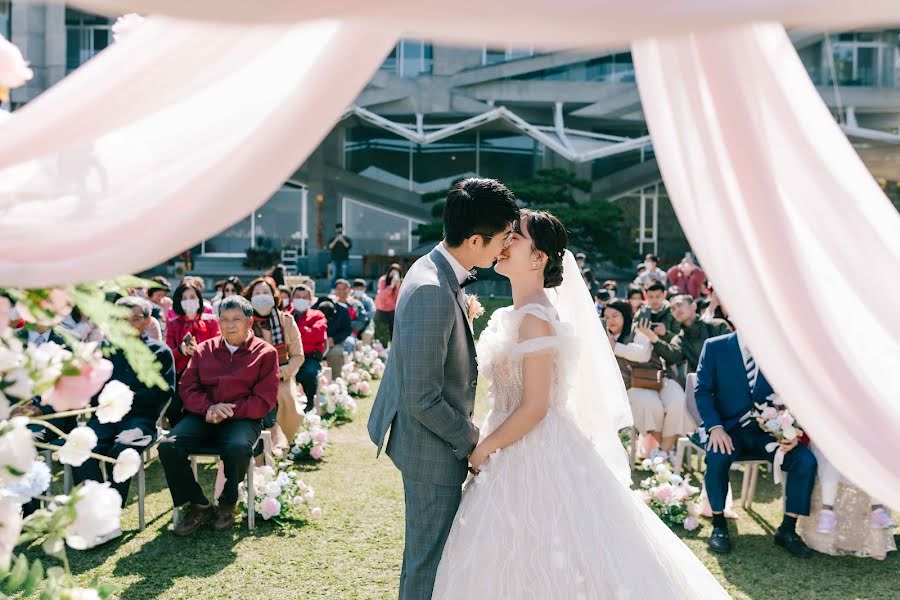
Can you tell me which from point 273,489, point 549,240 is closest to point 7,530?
point 549,240

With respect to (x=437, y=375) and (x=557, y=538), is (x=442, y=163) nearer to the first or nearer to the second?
(x=437, y=375)

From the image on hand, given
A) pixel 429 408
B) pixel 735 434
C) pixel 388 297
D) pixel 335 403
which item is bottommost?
pixel 335 403

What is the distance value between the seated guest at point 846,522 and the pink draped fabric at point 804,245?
378cm

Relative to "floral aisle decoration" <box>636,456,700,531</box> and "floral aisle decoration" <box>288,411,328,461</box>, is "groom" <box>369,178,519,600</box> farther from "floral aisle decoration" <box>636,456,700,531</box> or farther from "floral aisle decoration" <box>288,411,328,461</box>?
"floral aisle decoration" <box>288,411,328,461</box>

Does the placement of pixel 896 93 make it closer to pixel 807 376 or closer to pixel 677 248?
pixel 677 248

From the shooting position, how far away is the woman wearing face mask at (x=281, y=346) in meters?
7.12

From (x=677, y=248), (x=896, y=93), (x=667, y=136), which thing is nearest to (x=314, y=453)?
(x=667, y=136)

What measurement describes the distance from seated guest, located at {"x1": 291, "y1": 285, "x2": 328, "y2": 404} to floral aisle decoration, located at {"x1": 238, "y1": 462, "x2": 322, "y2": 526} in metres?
2.48

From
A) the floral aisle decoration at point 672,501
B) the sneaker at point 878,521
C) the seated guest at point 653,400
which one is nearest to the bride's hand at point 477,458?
the floral aisle decoration at point 672,501

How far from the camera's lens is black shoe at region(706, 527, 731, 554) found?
17.0 ft

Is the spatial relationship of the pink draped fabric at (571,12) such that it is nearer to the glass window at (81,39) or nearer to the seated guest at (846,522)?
the seated guest at (846,522)

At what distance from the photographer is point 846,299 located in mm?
1770

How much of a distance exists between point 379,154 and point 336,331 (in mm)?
19515

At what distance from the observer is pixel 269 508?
218 inches
